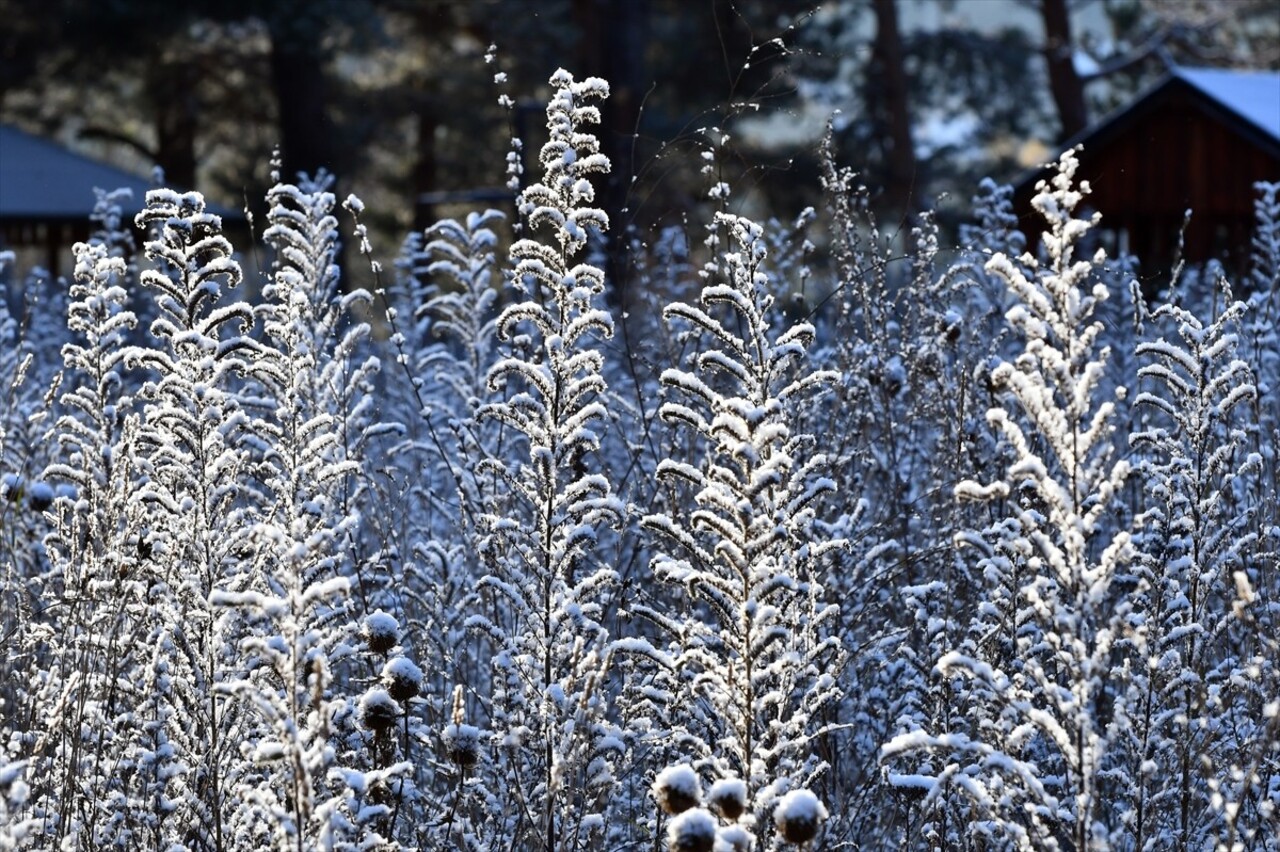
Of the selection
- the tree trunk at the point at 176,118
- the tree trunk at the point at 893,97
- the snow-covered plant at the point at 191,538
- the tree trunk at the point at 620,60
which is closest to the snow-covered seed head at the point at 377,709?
the snow-covered plant at the point at 191,538

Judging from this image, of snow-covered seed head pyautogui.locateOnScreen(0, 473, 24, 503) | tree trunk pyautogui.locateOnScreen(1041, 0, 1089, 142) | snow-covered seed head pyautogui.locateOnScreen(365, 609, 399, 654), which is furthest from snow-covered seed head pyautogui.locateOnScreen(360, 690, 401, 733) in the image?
tree trunk pyautogui.locateOnScreen(1041, 0, 1089, 142)

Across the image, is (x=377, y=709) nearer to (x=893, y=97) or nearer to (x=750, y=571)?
(x=750, y=571)

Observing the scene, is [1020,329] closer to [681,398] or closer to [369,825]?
[369,825]

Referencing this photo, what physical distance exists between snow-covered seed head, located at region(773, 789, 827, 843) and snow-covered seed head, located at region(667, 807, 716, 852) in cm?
13

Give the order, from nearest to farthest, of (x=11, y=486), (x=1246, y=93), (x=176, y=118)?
(x=11, y=486), (x=1246, y=93), (x=176, y=118)

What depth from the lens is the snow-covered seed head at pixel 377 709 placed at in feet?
11.7

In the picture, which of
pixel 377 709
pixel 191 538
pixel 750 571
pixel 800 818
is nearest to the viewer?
pixel 800 818

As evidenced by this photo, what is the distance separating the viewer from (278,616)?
3.02 meters

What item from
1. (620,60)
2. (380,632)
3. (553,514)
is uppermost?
(620,60)

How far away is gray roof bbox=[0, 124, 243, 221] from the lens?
23.4 metres

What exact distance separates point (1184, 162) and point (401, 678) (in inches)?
692

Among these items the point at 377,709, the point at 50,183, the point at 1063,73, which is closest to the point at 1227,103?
the point at 1063,73

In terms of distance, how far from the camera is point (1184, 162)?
63.3 feet

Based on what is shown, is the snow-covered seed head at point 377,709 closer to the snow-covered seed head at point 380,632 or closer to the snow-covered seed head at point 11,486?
the snow-covered seed head at point 380,632
